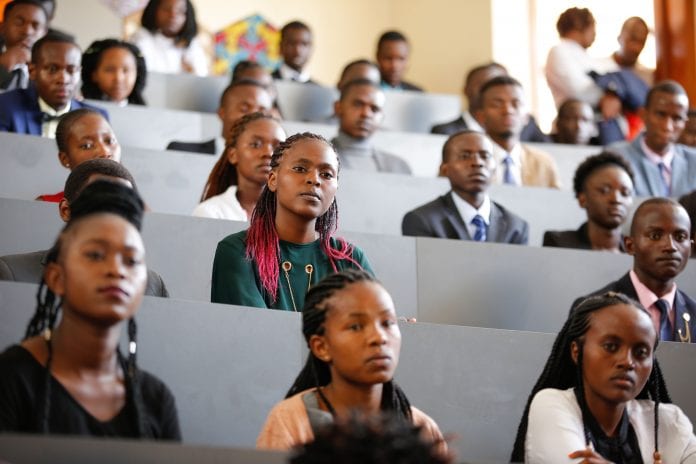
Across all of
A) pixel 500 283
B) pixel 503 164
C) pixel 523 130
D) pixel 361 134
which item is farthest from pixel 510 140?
pixel 500 283

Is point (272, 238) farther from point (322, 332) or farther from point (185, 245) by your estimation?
point (322, 332)

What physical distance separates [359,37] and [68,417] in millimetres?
7528

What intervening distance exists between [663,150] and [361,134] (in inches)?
58.6

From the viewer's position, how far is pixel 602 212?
17.7ft

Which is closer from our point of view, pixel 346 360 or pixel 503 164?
pixel 346 360

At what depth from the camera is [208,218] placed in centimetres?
436

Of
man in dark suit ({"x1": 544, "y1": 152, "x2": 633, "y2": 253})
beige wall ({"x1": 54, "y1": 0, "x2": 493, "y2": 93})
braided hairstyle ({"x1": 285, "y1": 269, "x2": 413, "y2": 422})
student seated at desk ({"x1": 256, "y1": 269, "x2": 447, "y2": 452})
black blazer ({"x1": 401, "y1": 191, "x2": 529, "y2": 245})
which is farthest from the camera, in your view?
beige wall ({"x1": 54, "y1": 0, "x2": 493, "y2": 93})

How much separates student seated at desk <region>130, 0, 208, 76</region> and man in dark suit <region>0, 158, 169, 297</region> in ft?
12.2

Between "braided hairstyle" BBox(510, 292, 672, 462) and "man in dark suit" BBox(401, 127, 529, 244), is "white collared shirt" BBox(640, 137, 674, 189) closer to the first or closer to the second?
"man in dark suit" BBox(401, 127, 529, 244)

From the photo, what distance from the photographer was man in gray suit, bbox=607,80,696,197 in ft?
21.7

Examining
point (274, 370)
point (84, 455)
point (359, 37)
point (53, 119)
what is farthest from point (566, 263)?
point (359, 37)

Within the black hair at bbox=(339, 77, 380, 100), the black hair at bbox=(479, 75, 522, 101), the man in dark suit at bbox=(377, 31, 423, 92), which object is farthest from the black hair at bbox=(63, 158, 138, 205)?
the man in dark suit at bbox=(377, 31, 423, 92)

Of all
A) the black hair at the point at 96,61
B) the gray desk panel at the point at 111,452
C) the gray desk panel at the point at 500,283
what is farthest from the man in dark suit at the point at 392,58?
the gray desk panel at the point at 111,452

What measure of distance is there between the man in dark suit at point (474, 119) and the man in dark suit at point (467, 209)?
137cm
